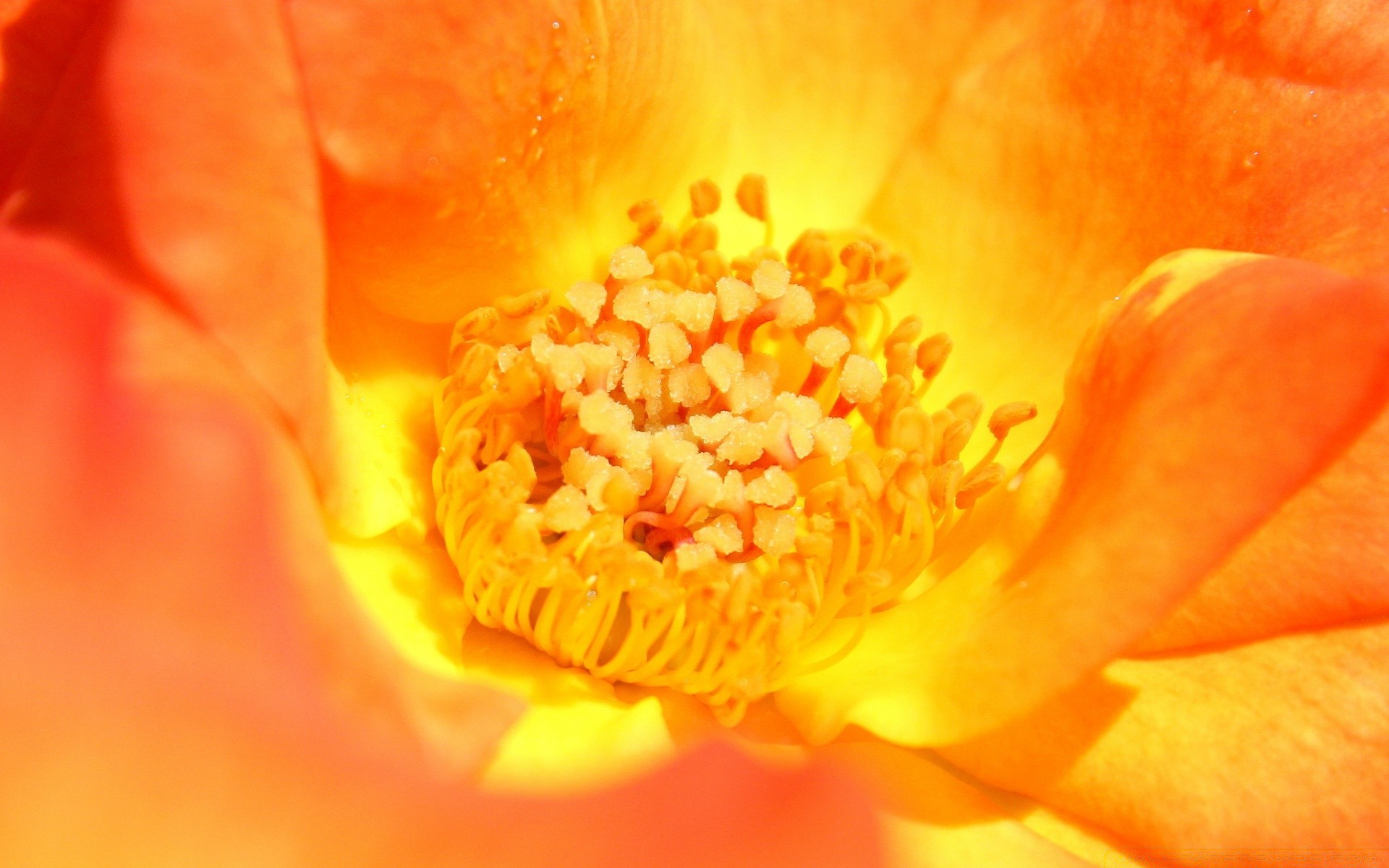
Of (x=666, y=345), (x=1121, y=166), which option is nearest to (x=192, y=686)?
(x=666, y=345)

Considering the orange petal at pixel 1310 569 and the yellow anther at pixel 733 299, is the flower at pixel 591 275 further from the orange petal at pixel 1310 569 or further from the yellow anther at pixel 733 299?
the yellow anther at pixel 733 299

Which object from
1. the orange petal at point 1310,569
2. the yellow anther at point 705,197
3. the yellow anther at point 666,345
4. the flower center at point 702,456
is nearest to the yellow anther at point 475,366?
the flower center at point 702,456

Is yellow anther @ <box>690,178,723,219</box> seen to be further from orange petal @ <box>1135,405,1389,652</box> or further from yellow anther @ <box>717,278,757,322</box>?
orange petal @ <box>1135,405,1389,652</box>

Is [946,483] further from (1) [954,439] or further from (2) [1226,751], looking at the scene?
(2) [1226,751]

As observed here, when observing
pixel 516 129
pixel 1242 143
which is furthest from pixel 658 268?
pixel 1242 143

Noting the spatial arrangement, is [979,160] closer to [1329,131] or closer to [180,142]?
[1329,131]
